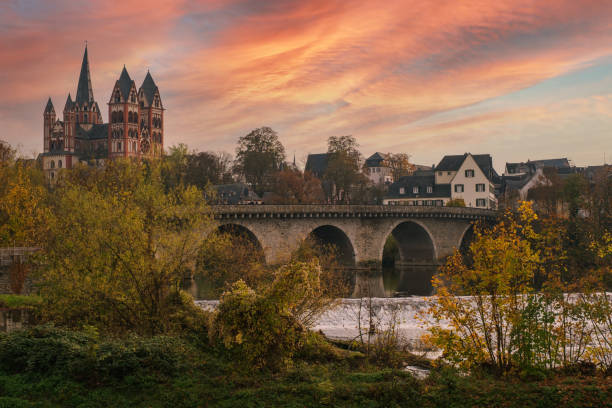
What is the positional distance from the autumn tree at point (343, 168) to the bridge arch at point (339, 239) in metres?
33.8

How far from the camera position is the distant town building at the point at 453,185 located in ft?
296

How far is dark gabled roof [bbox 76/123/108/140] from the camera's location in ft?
557

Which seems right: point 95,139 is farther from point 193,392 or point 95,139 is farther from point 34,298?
point 193,392

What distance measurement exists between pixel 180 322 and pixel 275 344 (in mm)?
4669

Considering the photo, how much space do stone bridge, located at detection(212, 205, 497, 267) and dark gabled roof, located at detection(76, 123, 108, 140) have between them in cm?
12080

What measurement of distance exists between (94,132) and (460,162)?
374 ft

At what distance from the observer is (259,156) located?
98688 mm

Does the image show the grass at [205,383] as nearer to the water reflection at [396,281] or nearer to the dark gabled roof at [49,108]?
the water reflection at [396,281]

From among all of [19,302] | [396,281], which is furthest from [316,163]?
[19,302]

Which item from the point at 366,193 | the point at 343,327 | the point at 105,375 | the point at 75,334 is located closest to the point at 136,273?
the point at 75,334

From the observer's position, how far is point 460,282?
15.9m

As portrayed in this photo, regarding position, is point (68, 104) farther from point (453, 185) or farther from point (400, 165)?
point (453, 185)

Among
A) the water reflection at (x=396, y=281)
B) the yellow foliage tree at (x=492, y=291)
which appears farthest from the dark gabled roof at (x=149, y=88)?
the yellow foliage tree at (x=492, y=291)

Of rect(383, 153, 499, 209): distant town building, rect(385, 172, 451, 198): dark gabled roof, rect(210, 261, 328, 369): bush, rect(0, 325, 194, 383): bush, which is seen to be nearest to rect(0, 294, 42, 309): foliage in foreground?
rect(0, 325, 194, 383): bush
